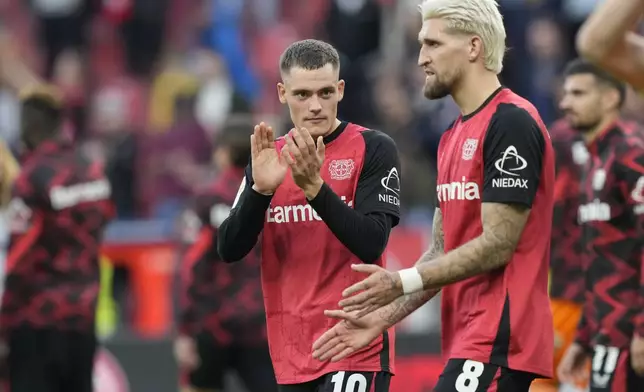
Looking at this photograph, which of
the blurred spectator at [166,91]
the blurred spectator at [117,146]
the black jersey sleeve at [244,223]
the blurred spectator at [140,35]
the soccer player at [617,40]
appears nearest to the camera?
the soccer player at [617,40]

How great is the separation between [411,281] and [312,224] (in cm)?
82

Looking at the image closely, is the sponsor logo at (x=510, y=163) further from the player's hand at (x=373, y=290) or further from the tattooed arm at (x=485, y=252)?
the player's hand at (x=373, y=290)

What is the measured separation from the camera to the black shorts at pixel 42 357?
9.91 m

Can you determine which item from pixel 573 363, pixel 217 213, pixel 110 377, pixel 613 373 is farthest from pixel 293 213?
pixel 110 377

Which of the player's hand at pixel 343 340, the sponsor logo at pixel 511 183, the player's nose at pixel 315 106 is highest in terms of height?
the player's nose at pixel 315 106

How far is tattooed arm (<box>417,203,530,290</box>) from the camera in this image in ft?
18.7

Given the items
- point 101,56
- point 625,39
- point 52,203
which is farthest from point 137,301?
point 625,39

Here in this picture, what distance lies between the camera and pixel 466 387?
229 inches

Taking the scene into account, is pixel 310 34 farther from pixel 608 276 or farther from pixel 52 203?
pixel 608 276

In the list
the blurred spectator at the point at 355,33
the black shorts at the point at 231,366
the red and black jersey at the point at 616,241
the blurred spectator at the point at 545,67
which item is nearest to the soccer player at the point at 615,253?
the red and black jersey at the point at 616,241

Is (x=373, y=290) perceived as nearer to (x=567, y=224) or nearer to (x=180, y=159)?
(x=567, y=224)

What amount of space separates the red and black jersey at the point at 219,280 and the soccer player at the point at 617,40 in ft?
21.3

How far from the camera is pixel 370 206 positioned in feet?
20.5

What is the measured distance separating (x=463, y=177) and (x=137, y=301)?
9.43m
